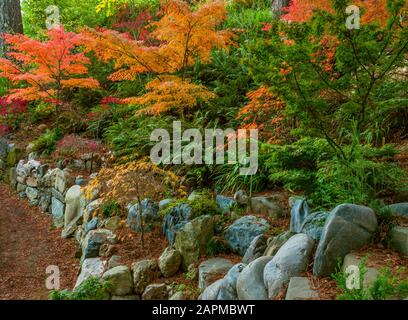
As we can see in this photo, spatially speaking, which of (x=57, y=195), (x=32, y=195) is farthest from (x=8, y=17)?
(x=57, y=195)

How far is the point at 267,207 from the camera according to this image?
15.9 ft

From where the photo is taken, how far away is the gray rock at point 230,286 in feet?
11.8

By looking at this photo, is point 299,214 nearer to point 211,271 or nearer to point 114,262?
point 211,271

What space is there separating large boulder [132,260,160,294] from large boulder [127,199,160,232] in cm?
74

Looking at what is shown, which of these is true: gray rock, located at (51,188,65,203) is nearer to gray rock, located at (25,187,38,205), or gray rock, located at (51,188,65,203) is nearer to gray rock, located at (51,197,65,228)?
gray rock, located at (51,197,65,228)

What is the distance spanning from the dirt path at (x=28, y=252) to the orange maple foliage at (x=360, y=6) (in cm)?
442

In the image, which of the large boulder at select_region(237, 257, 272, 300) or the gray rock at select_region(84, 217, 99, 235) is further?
the gray rock at select_region(84, 217, 99, 235)

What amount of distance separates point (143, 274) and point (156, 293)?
295 millimetres

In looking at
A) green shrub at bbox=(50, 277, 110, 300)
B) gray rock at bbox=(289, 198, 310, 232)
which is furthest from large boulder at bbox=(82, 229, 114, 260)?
gray rock at bbox=(289, 198, 310, 232)

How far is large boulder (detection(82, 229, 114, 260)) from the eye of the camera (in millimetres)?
5227

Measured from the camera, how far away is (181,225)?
4.84 metres

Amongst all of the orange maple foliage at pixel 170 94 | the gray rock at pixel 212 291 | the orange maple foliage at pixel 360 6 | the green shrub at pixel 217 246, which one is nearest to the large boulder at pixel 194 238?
the green shrub at pixel 217 246

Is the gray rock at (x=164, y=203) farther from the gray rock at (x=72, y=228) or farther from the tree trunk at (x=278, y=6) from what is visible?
the tree trunk at (x=278, y=6)
